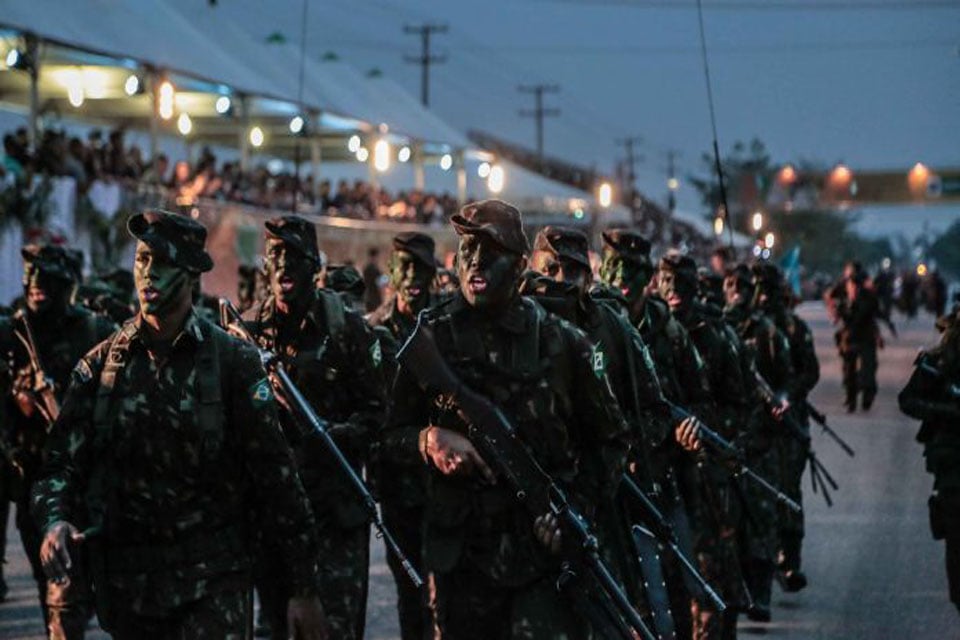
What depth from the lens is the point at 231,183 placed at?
94.9ft

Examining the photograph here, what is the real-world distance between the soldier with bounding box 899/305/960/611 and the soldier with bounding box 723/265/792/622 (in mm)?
1032

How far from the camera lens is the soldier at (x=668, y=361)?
841 cm

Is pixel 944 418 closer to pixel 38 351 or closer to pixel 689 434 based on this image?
pixel 689 434

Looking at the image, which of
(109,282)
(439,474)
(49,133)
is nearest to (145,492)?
(439,474)

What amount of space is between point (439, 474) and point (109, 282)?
1030cm

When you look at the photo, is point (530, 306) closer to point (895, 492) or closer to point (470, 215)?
point (470, 215)

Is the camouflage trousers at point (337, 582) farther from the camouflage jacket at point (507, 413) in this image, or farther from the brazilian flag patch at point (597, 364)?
the brazilian flag patch at point (597, 364)

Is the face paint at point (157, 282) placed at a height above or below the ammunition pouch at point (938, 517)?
above

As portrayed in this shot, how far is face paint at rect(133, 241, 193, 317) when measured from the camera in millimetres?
5332

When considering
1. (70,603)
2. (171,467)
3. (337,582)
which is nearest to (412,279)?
(337,582)

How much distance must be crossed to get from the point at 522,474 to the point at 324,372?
2.60 metres

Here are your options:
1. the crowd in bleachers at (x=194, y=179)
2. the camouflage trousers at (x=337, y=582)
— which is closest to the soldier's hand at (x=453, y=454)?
the camouflage trousers at (x=337, y=582)

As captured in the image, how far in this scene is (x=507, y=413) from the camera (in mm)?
5660

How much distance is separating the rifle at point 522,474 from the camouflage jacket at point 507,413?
81 millimetres
